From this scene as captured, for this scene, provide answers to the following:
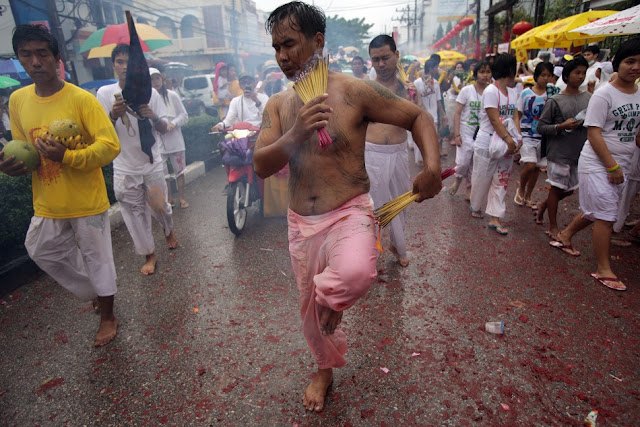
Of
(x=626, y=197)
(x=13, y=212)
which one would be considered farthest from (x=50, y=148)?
(x=626, y=197)

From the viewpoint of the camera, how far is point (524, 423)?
225 cm

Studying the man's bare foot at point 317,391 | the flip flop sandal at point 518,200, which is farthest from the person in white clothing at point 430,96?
the man's bare foot at point 317,391

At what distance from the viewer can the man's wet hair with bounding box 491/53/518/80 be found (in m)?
4.94

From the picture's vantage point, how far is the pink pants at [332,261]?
1.93 meters

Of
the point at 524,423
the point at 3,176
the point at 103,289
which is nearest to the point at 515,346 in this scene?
the point at 524,423

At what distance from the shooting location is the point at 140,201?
439 cm

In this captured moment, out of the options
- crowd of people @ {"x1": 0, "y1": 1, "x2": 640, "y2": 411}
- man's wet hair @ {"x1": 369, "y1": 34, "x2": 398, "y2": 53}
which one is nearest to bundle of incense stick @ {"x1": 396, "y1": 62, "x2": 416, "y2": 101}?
crowd of people @ {"x1": 0, "y1": 1, "x2": 640, "y2": 411}

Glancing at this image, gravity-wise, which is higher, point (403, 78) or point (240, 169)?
point (403, 78)

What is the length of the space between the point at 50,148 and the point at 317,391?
238 cm

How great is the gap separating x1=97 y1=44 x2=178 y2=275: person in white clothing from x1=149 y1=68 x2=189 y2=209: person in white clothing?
54.3 inches

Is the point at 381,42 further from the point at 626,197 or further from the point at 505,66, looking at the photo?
the point at 626,197

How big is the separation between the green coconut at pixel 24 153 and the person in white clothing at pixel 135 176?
115 centimetres

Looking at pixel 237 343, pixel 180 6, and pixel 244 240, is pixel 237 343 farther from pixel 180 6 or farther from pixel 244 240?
pixel 180 6

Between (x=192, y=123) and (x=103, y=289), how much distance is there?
664 centimetres
